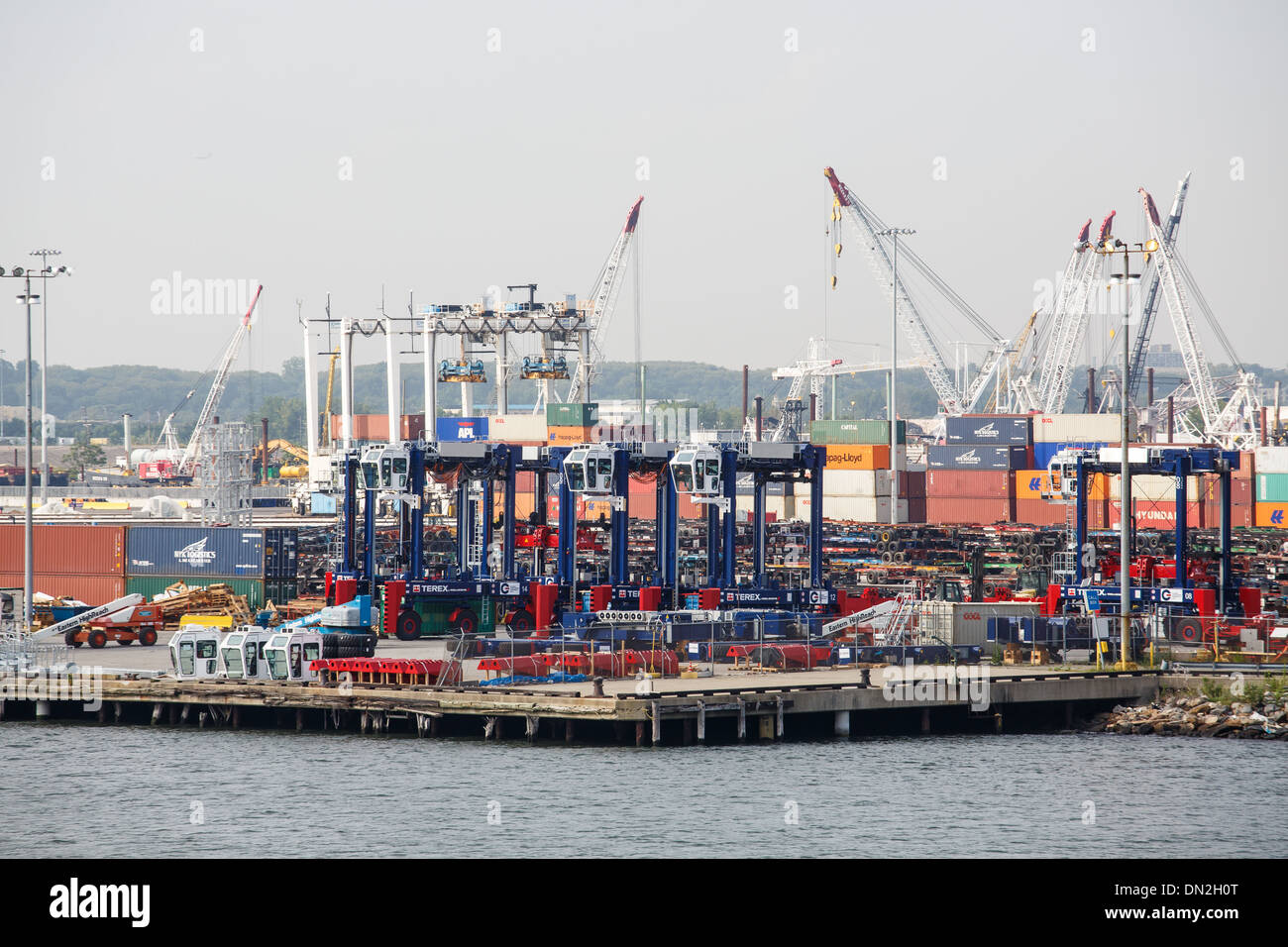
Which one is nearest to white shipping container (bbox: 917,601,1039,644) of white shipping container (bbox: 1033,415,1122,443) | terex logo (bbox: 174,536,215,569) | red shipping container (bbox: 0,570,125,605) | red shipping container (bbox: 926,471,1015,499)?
terex logo (bbox: 174,536,215,569)

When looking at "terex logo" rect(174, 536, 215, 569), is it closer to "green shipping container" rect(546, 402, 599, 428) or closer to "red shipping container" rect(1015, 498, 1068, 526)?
"red shipping container" rect(1015, 498, 1068, 526)

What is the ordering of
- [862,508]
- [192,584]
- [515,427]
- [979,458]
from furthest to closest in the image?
1. [515,427]
2. [862,508]
3. [979,458]
4. [192,584]

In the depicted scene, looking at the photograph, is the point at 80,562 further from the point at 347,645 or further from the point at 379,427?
the point at 379,427

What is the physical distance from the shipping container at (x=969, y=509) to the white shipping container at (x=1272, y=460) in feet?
62.4

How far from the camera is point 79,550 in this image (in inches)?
2800

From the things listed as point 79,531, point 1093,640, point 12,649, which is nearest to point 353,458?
point 79,531

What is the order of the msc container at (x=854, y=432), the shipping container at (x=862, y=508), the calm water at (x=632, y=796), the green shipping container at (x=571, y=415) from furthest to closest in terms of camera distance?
the green shipping container at (x=571, y=415)
the msc container at (x=854, y=432)
the shipping container at (x=862, y=508)
the calm water at (x=632, y=796)

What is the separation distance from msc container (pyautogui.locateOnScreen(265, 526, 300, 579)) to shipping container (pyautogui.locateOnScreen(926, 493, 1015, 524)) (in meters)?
60.0

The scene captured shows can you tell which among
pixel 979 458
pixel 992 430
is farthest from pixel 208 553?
pixel 992 430

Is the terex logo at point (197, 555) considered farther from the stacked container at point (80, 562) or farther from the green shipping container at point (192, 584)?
the stacked container at point (80, 562)

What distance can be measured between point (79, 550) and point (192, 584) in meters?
6.48

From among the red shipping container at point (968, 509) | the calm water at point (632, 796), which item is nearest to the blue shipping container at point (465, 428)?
the red shipping container at point (968, 509)

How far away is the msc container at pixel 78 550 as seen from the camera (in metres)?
70.6
